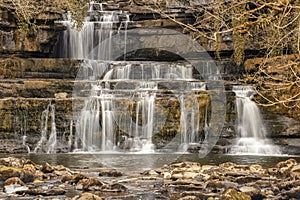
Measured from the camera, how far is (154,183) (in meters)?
8.54

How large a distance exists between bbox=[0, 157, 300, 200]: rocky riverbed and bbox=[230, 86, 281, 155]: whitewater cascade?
4.41m

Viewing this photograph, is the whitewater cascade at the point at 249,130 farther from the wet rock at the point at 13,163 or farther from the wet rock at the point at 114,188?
the wet rock at the point at 114,188

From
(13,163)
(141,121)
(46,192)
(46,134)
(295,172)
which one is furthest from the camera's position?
(141,121)

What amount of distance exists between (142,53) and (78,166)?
464 inches

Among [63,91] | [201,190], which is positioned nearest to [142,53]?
[63,91]

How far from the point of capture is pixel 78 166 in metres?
11.2

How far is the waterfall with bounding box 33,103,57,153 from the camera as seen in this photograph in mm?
14883

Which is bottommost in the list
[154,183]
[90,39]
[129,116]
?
[154,183]

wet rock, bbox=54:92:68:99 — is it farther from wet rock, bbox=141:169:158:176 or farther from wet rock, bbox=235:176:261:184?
wet rock, bbox=235:176:261:184

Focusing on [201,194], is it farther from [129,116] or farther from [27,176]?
[129,116]

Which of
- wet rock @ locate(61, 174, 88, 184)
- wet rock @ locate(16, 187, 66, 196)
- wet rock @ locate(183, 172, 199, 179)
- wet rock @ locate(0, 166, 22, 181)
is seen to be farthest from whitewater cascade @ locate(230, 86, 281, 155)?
Result: wet rock @ locate(16, 187, 66, 196)

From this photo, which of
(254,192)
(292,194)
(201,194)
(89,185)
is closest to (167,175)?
(89,185)

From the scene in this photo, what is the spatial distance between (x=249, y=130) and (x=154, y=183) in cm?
769

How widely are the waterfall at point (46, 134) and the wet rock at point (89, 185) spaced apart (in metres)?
7.05
